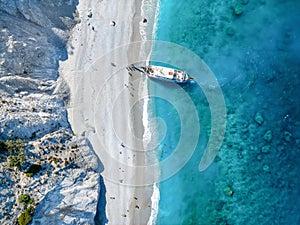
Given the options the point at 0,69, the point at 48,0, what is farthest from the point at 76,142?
the point at 48,0

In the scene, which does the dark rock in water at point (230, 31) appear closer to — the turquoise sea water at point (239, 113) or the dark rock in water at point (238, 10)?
the turquoise sea water at point (239, 113)

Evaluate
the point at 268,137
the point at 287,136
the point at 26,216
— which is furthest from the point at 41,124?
the point at 287,136

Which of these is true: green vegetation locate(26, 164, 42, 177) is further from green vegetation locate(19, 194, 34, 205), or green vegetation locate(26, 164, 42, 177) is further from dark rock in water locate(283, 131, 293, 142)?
dark rock in water locate(283, 131, 293, 142)

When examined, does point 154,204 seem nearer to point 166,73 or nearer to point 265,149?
point 265,149

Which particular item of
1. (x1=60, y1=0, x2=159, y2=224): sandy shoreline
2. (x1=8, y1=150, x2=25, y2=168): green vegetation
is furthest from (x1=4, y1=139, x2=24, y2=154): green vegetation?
(x1=60, y1=0, x2=159, y2=224): sandy shoreline

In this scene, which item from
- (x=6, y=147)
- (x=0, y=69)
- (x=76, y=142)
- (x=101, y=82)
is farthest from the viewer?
(x=101, y=82)

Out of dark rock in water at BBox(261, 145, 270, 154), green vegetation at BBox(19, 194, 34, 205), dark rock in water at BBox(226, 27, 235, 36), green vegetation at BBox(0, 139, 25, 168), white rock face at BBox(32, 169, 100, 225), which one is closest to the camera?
green vegetation at BBox(19, 194, 34, 205)

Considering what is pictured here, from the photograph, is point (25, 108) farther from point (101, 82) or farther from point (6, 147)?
point (101, 82)
